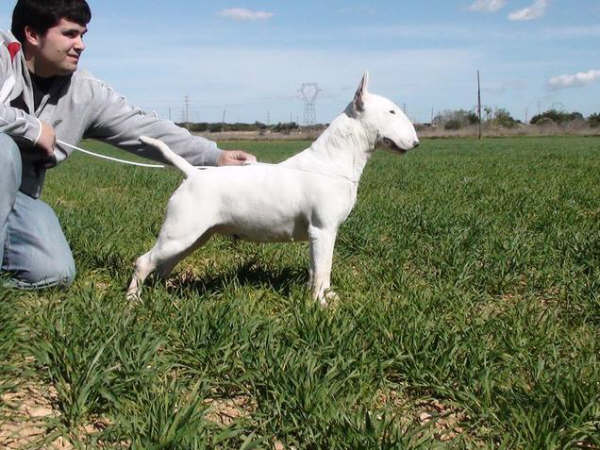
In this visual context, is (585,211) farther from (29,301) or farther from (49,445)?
(49,445)

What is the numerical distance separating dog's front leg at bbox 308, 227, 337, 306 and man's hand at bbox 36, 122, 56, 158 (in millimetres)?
1675

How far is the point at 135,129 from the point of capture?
14.3 feet

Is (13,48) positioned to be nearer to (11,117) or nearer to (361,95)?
(11,117)

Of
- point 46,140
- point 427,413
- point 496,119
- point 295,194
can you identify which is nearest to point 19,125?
point 46,140

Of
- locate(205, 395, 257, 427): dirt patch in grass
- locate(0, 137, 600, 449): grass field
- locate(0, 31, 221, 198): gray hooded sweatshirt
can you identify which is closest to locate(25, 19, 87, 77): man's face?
locate(0, 31, 221, 198): gray hooded sweatshirt

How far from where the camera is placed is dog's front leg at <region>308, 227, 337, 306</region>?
3660mm

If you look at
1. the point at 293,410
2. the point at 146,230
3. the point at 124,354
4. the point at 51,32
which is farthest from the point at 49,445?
the point at 146,230

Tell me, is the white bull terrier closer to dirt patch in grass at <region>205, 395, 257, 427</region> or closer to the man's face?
the man's face

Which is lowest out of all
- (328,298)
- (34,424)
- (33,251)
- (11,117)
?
(34,424)

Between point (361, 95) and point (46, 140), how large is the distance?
1.92 m

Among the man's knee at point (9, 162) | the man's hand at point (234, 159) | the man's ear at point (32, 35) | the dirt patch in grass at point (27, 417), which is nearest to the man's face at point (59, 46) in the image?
the man's ear at point (32, 35)

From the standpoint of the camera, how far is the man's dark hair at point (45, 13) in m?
3.64

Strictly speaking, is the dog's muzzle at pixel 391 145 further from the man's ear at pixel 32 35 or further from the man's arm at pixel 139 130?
the man's ear at pixel 32 35

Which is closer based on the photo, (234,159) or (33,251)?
(33,251)
